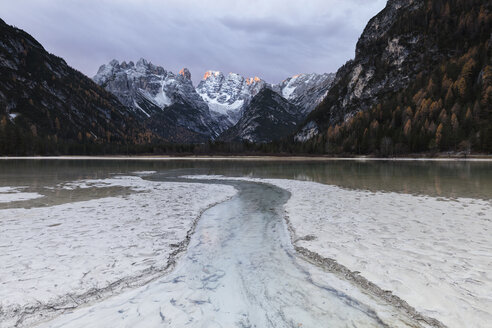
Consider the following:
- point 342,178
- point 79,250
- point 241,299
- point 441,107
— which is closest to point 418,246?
point 241,299

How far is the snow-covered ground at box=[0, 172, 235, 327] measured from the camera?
6566 millimetres

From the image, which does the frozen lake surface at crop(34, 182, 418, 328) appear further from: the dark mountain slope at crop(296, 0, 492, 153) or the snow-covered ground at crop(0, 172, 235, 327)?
the dark mountain slope at crop(296, 0, 492, 153)

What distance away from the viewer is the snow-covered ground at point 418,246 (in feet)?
20.1

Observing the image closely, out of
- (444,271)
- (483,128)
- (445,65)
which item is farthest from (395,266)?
(445,65)

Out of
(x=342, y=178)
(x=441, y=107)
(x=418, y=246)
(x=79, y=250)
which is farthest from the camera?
(x=441, y=107)

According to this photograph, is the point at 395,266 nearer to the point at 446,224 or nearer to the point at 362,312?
the point at 362,312

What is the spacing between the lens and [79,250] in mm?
9242

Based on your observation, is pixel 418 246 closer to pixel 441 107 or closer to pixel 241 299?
pixel 241 299

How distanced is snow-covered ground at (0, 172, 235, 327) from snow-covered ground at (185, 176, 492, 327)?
6.75 metres

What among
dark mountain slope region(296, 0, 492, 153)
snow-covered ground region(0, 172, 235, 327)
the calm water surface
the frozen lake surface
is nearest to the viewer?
the frozen lake surface

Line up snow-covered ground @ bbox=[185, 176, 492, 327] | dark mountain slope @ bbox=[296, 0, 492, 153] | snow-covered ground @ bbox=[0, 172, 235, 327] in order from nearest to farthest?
snow-covered ground @ bbox=[185, 176, 492, 327] → snow-covered ground @ bbox=[0, 172, 235, 327] → dark mountain slope @ bbox=[296, 0, 492, 153]

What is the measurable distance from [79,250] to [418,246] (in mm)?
13448

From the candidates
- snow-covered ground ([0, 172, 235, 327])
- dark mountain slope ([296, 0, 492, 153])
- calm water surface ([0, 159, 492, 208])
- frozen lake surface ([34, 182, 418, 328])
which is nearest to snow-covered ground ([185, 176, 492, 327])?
frozen lake surface ([34, 182, 418, 328])

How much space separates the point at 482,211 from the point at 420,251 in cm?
971
